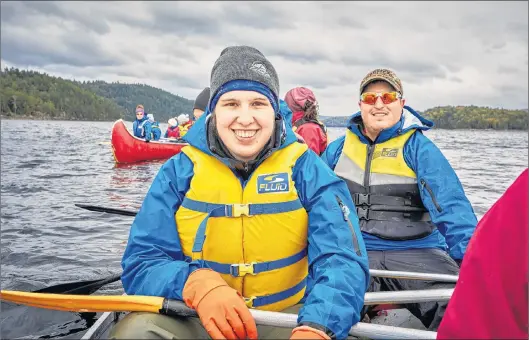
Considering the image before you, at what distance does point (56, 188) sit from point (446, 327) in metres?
13.1

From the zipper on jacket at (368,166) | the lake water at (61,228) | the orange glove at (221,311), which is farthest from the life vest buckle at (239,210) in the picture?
the lake water at (61,228)

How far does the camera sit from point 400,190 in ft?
13.2

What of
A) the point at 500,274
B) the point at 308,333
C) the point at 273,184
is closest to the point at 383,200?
the point at 273,184

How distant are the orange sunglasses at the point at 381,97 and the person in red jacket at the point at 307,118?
2.21m

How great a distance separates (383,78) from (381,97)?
0.18m

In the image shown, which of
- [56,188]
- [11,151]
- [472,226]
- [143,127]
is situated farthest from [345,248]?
[11,151]

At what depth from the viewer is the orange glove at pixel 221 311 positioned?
201cm

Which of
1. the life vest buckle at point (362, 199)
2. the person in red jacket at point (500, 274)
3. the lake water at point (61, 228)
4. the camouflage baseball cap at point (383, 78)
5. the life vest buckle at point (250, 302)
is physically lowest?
the lake water at point (61, 228)

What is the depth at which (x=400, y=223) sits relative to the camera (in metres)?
3.92

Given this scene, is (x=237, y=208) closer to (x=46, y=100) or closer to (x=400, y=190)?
(x=400, y=190)

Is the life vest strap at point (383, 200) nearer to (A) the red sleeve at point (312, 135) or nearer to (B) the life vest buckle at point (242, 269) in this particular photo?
(B) the life vest buckle at point (242, 269)

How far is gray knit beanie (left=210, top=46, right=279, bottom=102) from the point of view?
255 centimetres

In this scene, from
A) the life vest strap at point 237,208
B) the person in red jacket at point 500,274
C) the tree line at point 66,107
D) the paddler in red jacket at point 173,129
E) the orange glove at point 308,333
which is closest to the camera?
the person in red jacket at point 500,274

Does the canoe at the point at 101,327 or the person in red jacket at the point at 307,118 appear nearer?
the canoe at the point at 101,327
